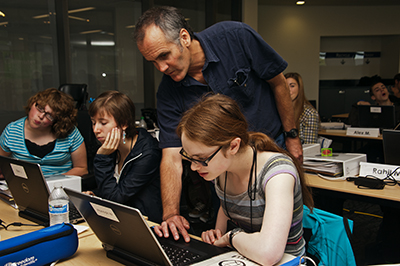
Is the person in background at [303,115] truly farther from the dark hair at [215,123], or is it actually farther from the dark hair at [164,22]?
the dark hair at [215,123]

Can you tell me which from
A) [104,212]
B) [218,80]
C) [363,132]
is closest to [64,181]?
[104,212]

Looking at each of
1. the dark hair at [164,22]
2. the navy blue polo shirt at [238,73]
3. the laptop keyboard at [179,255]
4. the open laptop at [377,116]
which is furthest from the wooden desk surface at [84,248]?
the open laptop at [377,116]

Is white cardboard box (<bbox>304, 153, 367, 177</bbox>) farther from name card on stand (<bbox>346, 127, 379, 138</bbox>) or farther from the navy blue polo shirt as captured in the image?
name card on stand (<bbox>346, 127, 379, 138</bbox>)

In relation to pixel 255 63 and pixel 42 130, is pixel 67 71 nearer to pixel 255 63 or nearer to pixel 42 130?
pixel 42 130

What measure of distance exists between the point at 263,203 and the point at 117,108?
109 centimetres

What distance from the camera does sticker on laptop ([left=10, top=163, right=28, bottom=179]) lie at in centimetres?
146

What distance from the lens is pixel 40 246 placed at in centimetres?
104

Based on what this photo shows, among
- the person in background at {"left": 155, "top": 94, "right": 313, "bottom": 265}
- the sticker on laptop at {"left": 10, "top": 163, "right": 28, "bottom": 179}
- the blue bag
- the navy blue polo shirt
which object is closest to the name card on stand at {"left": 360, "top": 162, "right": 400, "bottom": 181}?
the navy blue polo shirt

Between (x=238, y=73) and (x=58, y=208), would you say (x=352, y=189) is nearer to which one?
(x=238, y=73)

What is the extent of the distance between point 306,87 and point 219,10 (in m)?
3.11

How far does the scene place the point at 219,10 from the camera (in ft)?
22.9

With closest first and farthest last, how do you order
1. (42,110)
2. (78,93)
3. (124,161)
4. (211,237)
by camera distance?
(211,237)
(124,161)
(42,110)
(78,93)

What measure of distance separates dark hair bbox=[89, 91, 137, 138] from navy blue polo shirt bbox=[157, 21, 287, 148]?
1.15 feet

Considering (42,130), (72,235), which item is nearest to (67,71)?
(42,130)
